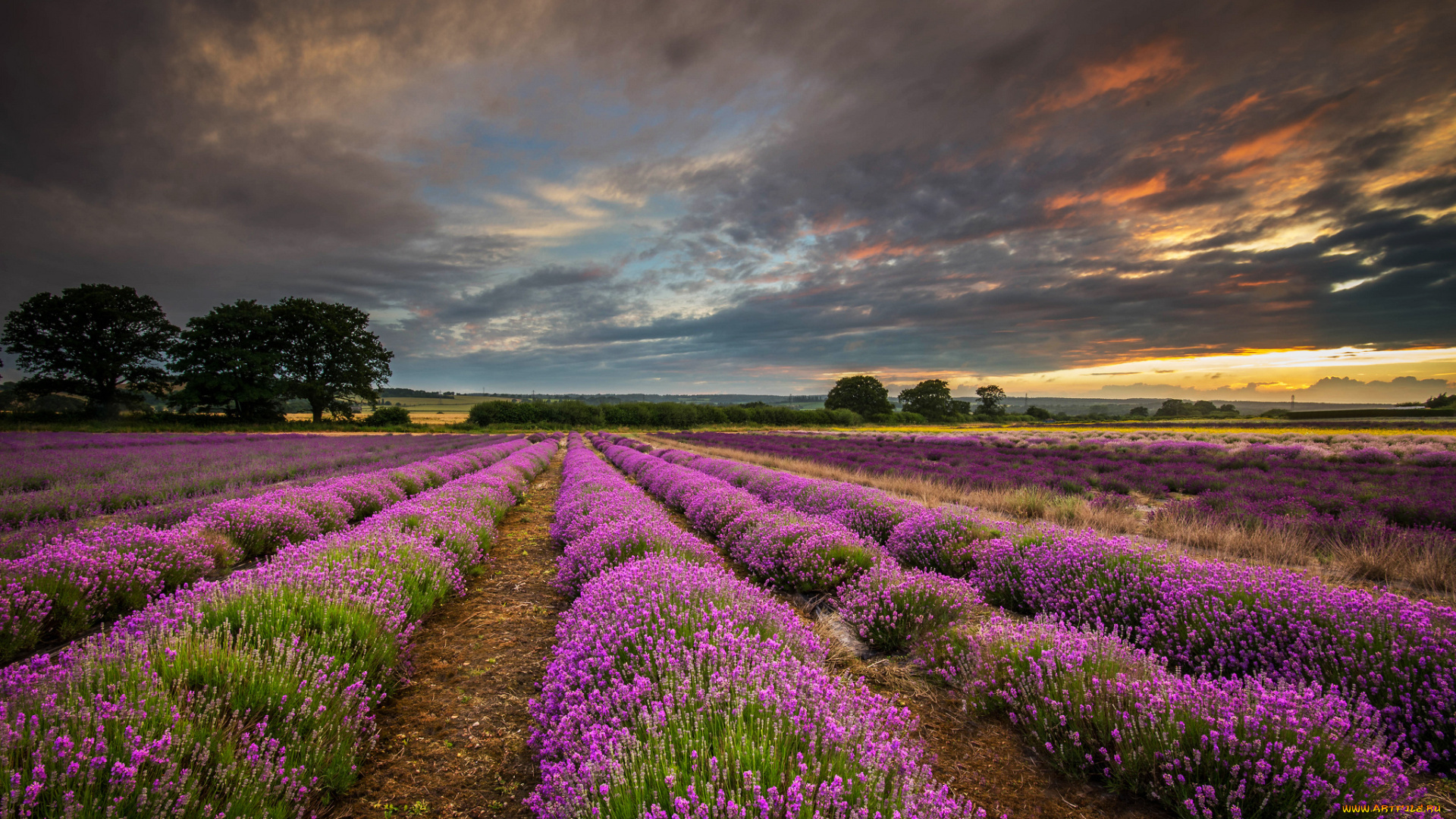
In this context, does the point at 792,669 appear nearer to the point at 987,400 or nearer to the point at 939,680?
the point at 939,680

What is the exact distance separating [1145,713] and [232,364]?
53185 mm

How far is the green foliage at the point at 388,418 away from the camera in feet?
162

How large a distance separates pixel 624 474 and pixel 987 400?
78.9 metres

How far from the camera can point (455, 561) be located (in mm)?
5184

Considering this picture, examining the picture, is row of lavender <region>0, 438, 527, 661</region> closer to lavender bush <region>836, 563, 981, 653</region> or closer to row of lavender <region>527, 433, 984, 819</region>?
row of lavender <region>527, 433, 984, 819</region>

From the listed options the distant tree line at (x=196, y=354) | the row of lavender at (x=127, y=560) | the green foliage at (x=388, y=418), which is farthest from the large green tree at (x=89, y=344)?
the row of lavender at (x=127, y=560)

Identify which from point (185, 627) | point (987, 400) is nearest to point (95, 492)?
point (185, 627)

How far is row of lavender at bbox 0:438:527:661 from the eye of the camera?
139 inches

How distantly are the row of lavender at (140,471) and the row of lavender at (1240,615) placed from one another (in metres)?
11.0

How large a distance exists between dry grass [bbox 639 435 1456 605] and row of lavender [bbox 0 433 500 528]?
13456 mm

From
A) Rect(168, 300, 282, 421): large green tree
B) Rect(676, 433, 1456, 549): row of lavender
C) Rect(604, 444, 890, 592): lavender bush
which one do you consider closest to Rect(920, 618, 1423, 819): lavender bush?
Rect(604, 444, 890, 592): lavender bush

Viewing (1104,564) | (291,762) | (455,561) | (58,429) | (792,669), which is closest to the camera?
(291,762)

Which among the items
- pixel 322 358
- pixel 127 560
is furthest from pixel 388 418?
pixel 127 560

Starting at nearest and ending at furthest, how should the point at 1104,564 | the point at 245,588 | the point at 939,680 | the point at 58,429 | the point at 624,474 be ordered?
the point at 245,588
the point at 939,680
the point at 1104,564
the point at 624,474
the point at 58,429
